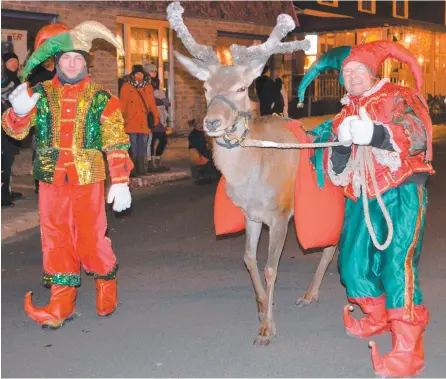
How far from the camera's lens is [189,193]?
11766 millimetres

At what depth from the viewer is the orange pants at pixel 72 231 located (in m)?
5.27

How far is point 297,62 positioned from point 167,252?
655 inches

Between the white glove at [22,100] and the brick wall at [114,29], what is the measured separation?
935 cm

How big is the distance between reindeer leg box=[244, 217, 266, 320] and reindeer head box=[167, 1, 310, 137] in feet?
3.16

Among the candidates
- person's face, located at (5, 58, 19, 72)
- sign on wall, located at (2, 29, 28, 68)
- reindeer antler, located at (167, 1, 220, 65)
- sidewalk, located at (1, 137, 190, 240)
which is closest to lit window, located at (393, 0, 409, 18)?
sidewalk, located at (1, 137, 190, 240)

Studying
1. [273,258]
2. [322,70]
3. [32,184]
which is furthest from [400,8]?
[273,258]

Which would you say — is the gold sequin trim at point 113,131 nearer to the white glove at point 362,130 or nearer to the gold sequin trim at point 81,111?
the gold sequin trim at point 81,111

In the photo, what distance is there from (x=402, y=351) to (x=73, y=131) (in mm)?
2828

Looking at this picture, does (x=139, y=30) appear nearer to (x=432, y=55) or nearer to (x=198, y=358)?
(x=198, y=358)

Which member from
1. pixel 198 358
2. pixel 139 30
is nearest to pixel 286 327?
pixel 198 358

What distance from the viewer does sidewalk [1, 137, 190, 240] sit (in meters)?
9.02

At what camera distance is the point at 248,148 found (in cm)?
517

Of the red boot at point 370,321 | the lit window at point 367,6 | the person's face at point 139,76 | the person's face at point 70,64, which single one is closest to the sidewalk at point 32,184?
the person's face at point 139,76

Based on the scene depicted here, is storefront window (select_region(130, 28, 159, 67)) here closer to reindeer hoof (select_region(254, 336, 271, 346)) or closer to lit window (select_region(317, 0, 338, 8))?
lit window (select_region(317, 0, 338, 8))
